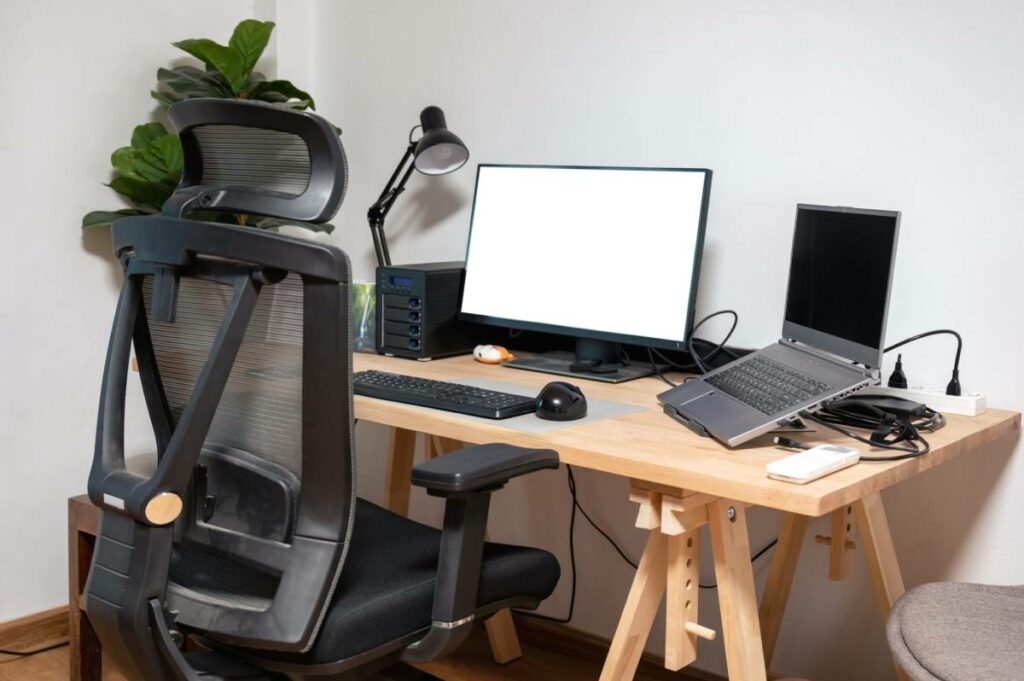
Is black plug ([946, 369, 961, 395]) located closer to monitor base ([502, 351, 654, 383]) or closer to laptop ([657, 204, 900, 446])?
laptop ([657, 204, 900, 446])

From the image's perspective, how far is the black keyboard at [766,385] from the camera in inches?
64.2

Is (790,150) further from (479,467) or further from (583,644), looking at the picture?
(583,644)

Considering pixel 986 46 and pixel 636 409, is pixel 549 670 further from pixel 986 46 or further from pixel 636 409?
pixel 986 46

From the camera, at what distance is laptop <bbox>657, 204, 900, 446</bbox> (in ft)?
5.30

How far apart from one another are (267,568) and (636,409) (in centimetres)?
71

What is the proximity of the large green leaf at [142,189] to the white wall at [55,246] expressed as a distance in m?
0.08

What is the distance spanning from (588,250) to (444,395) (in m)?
0.51

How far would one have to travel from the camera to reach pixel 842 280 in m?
1.76

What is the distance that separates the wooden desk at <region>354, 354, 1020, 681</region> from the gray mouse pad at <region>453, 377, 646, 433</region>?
2 centimetres

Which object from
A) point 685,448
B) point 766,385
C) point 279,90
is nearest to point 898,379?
point 766,385

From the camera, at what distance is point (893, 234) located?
1618mm

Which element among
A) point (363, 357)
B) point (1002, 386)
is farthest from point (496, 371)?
point (1002, 386)

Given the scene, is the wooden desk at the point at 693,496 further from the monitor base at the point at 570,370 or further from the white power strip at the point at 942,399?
the monitor base at the point at 570,370

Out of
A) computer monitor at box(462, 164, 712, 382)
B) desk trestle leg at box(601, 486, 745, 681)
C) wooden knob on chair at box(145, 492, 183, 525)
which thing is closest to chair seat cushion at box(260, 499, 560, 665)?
desk trestle leg at box(601, 486, 745, 681)
